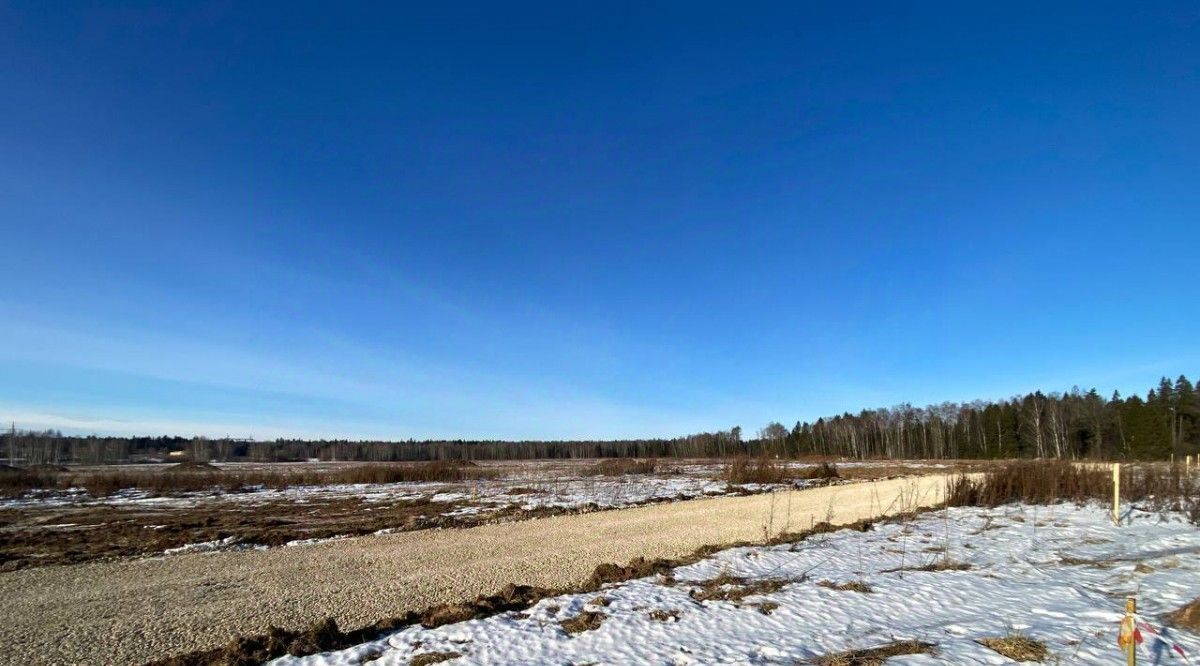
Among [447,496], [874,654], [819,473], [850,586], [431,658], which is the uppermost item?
[874,654]

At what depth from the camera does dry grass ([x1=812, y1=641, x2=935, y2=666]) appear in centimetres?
584

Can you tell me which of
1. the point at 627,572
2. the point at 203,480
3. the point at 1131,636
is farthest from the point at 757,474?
the point at 203,480

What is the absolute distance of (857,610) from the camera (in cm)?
788

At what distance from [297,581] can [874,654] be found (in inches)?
420

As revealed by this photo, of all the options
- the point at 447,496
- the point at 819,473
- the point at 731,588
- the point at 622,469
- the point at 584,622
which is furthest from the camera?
the point at 622,469

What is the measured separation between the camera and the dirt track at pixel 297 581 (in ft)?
28.9

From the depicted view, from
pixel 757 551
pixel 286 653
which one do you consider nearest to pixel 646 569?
pixel 757 551

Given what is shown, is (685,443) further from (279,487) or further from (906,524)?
(906,524)

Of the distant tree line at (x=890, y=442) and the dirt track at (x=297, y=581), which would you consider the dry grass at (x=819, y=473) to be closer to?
the distant tree line at (x=890, y=442)

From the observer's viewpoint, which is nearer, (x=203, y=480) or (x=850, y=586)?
(x=850, y=586)

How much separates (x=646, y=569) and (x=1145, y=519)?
Result: 537 inches

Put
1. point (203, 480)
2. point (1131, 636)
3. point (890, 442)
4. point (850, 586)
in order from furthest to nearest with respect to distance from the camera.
Answer: 1. point (890, 442)
2. point (203, 480)
3. point (850, 586)
4. point (1131, 636)

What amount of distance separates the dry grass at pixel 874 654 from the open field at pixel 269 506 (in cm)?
1584

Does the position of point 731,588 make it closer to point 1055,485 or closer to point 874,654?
point 874,654
